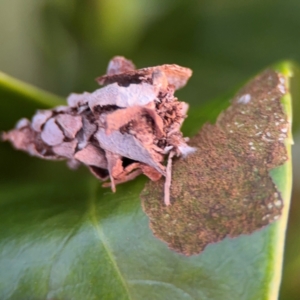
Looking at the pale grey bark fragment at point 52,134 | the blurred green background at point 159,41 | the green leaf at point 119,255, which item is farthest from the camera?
the blurred green background at point 159,41

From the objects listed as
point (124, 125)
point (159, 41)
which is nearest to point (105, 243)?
point (124, 125)

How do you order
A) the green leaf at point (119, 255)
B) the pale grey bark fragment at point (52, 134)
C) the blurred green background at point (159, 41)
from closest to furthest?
the green leaf at point (119, 255) < the pale grey bark fragment at point (52, 134) < the blurred green background at point (159, 41)

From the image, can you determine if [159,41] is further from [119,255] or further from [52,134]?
[119,255]

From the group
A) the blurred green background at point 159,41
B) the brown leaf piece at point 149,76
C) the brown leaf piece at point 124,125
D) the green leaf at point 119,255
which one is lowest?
the green leaf at point 119,255

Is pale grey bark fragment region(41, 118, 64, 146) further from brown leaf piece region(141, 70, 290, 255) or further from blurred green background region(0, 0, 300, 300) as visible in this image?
blurred green background region(0, 0, 300, 300)

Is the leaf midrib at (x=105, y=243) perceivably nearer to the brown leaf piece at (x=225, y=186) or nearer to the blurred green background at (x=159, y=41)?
the brown leaf piece at (x=225, y=186)

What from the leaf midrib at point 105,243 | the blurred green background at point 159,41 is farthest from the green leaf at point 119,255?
the blurred green background at point 159,41

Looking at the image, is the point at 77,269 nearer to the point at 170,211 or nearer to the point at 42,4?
the point at 170,211

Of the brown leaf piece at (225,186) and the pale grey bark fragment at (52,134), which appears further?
the pale grey bark fragment at (52,134)
